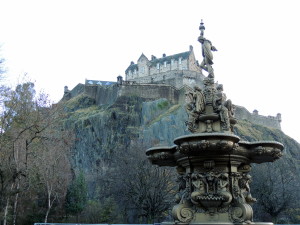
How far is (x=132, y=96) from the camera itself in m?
65.2

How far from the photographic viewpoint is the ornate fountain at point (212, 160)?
775cm

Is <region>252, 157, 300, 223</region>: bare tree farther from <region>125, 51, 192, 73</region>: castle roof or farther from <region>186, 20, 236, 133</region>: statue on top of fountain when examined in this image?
<region>125, 51, 192, 73</region>: castle roof

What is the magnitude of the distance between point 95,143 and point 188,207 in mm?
52661

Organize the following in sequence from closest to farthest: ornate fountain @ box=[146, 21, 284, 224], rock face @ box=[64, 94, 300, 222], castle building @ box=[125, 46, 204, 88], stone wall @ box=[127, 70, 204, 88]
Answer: ornate fountain @ box=[146, 21, 284, 224], rock face @ box=[64, 94, 300, 222], stone wall @ box=[127, 70, 204, 88], castle building @ box=[125, 46, 204, 88]

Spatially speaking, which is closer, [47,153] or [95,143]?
[47,153]

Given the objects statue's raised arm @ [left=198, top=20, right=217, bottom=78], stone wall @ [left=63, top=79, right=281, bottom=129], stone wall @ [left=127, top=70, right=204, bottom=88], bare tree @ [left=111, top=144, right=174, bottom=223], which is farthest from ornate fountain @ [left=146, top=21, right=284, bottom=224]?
stone wall @ [left=127, top=70, right=204, bottom=88]

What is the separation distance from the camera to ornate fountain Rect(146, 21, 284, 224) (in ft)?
25.4

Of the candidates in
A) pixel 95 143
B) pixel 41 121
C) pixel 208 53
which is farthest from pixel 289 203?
pixel 95 143

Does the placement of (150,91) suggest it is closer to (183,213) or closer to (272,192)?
(272,192)

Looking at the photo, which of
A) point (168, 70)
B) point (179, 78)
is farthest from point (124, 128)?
point (168, 70)

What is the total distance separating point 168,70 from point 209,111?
73.3m

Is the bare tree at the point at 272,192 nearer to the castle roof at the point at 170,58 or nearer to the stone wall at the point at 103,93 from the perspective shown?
the stone wall at the point at 103,93

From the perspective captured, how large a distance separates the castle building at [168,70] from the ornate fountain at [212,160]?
6385cm

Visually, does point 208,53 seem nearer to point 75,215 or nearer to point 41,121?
point 41,121
